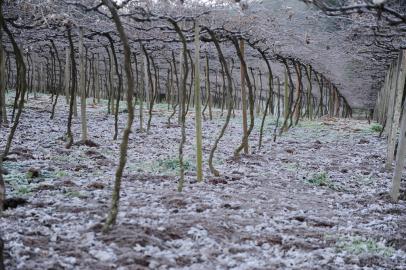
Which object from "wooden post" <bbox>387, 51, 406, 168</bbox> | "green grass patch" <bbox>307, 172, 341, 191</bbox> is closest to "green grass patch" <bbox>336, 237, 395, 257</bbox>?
"green grass patch" <bbox>307, 172, 341, 191</bbox>

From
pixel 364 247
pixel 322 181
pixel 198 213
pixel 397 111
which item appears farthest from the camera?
pixel 397 111

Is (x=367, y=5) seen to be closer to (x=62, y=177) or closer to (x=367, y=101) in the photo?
(x=62, y=177)

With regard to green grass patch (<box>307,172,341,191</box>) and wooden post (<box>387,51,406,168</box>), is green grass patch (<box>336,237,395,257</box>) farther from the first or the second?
wooden post (<box>387,51,406,168</box>)

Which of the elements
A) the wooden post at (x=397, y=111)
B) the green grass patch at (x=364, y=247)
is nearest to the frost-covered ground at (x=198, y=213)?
the green grass patch at (x=364, y=247)

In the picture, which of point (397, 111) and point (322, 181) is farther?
point (397, 111)

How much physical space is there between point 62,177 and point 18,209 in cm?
200

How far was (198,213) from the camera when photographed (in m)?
A: 5.90

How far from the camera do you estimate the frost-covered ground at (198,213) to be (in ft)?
14.4

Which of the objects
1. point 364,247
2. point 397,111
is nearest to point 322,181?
point 397,111

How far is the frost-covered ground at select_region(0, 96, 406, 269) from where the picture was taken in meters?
4.39

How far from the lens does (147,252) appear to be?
14.3 feet

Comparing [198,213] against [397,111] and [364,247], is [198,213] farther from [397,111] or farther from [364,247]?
[397,111]

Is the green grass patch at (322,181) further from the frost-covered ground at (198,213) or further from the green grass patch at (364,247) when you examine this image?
the green grass patch at (364,247)

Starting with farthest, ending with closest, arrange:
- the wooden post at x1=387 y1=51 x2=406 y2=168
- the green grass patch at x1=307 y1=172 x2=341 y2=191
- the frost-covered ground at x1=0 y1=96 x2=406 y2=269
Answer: the wooden post at x1=387 y1=51 x2=406 y2=168, the green grass patch at x1=307 y1=172 x2=341 y2=191, the frost-covered ground at x1=0 y1=96 x2=406 y2=269
